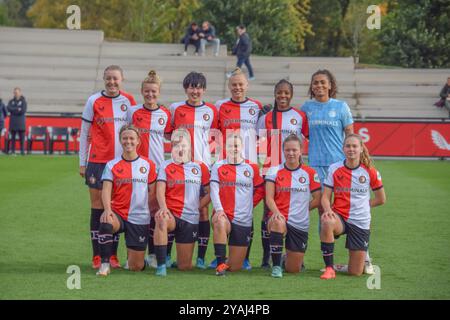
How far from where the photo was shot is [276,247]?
9305 mm

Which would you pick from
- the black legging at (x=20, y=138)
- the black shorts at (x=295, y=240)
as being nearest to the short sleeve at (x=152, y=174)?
the black shorts at (x=295, y=240)

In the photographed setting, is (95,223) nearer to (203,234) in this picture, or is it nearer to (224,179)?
(203,234)

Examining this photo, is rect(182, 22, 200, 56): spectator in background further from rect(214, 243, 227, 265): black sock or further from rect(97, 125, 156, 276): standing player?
rect(214, 243, 227, 265): black sock

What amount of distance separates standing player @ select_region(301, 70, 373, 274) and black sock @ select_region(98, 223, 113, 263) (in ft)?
6.77

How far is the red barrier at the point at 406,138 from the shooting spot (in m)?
28.6

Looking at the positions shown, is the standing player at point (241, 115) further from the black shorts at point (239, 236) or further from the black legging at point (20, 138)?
the black legging at point (20, 138)

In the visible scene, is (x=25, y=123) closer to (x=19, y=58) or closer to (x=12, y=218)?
(x=19, y=58)

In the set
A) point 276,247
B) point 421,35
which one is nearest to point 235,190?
point 276,247

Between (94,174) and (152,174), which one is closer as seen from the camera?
(152,174)

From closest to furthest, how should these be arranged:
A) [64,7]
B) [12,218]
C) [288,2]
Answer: [12,218]
[288,2]
[64,7]

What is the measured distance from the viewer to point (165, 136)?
10.3 meters

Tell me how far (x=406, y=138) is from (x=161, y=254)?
2064cm
